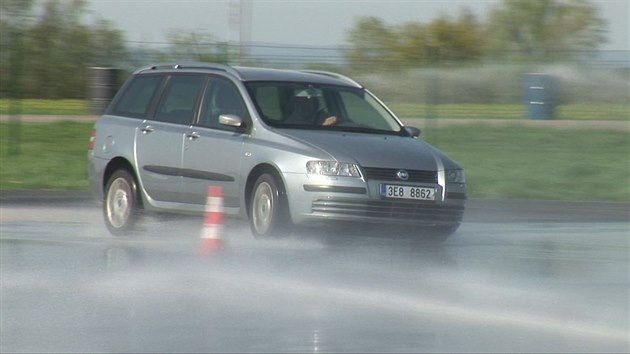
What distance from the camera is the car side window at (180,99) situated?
12.8 meters

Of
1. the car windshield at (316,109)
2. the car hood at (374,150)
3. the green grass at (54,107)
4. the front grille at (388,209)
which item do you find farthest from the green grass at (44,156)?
the front grille at (388,209)

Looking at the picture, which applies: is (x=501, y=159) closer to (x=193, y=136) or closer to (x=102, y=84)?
(x=102, y=84)

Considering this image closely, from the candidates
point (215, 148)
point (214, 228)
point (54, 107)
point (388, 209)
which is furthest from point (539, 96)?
point (214, 228)

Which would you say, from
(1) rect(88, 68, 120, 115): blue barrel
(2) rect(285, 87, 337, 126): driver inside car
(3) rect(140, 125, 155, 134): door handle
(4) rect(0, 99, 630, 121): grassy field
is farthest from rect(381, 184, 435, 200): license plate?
(1) rect(88, 68, 120, 115): blue barrel

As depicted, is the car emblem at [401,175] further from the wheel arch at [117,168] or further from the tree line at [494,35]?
the tree line at [494,35]

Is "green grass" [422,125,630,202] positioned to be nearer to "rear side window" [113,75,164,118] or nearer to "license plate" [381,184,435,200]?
"rear side window" [113,75,164,118]

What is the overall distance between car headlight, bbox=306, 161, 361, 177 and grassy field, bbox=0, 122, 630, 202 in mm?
8056

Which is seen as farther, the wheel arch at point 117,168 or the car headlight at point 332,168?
the wheel arch at point 117,168

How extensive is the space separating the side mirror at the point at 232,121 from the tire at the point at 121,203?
1.41 meters

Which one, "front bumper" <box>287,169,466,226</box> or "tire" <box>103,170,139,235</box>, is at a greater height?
"front bumper" <box>287,169,466,226</box>

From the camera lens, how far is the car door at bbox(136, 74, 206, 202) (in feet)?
41.3

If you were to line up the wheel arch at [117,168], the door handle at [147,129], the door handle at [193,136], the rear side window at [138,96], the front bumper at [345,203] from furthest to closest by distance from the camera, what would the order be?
the rear side window at [138,96]
the wheel arch at [117,168]
the door handle at [147,129]
the door handle at [193,136]
the front bumper at [345,203]

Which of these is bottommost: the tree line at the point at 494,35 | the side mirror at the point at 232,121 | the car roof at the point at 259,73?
the tree line at the point at 494,35

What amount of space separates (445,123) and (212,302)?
592 inches
